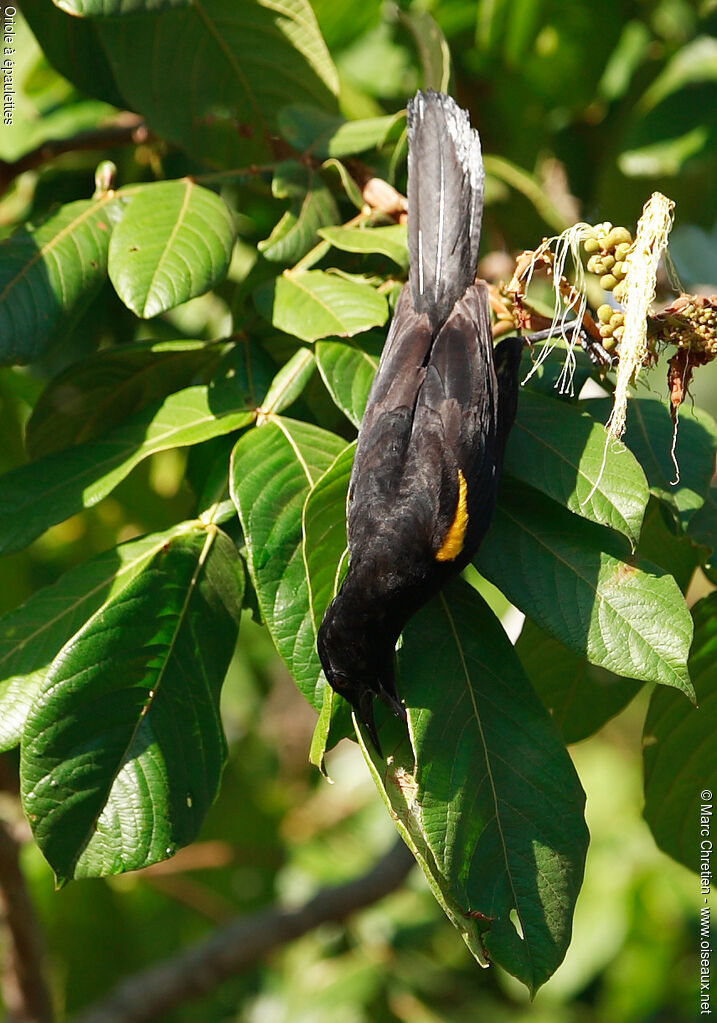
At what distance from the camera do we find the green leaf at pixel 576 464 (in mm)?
1795

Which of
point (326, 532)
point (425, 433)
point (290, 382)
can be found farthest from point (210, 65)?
point (326, 532)

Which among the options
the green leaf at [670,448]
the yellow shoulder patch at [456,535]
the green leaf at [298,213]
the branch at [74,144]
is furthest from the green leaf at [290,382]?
the branch at [74,144]

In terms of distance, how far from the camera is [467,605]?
78.8 inches

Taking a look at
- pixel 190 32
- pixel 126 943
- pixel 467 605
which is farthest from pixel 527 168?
pixel 126 943

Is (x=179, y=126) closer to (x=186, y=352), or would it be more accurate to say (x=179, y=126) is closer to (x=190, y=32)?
(x=190, y=32)

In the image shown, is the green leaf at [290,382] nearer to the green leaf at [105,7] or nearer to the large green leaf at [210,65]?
the green leaf at [105,7]

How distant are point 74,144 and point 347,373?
1524mm

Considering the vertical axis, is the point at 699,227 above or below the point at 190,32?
below

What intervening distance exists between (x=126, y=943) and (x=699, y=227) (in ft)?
11.0

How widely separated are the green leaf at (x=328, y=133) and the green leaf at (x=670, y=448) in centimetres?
91

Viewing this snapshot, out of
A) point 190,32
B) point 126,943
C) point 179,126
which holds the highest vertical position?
point 190,32

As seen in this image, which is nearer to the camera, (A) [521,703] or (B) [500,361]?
(A) [521,703]

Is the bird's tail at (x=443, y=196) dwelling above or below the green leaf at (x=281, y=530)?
above

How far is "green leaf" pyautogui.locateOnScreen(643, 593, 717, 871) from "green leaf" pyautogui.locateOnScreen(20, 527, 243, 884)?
3.03 feet
